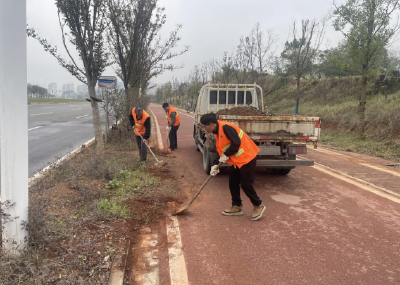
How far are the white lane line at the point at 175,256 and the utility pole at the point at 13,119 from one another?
1.39 metres

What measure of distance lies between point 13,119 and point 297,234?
3289 mm

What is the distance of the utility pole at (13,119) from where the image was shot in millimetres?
2518

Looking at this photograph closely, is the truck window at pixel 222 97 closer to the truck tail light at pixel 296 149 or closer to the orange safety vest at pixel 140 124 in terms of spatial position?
the orange safety vest at pixel 140 124

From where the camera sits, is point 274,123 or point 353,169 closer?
point 274,123

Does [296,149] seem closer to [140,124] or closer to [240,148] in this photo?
[240,148]

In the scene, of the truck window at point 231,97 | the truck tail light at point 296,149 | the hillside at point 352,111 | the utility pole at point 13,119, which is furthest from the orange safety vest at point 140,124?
the hillside at point 352,111

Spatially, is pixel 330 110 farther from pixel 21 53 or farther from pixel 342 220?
pixel 21 53

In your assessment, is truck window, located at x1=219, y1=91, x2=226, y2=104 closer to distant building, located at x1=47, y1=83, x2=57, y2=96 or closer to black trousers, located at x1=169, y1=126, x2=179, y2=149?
black trousers, located at x1=169, y1=126, x2=179, y2=149

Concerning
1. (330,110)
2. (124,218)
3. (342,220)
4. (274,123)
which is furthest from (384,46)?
(124,218)

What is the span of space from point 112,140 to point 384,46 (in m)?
10.4

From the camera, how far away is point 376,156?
961cm

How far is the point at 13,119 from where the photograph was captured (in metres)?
2.57

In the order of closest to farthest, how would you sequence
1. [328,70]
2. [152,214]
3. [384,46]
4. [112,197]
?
[152,214] < [112,197] < [384,46] < [328,70]

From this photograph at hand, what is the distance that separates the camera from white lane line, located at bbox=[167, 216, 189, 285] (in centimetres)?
288
